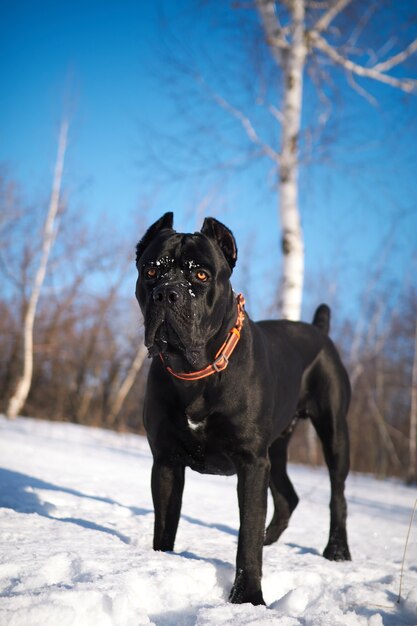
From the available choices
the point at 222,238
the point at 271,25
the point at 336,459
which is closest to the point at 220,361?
the point at 222,238

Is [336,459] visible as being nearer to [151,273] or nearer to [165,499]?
[165,499]

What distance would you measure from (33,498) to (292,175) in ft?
20.1

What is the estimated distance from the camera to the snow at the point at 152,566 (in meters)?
1.59

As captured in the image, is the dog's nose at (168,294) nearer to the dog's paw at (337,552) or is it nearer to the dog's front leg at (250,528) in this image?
the dog's front leg at (250,528)

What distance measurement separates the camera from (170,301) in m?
2.06

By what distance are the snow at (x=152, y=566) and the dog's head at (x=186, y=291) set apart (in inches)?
34.5

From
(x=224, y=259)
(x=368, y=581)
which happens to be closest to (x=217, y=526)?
(x=368, y=581)

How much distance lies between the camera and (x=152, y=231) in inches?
A: 99.8

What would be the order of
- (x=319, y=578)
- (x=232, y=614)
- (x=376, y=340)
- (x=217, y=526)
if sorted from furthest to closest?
(x=376, y=340) < (x=217, y=526) < (x=319, y=578) < (x=232, y=614)

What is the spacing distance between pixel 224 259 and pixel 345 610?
160 centimetres

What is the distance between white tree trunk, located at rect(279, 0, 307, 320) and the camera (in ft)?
23.3

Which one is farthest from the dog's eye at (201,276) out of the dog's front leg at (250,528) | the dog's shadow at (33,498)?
the dog's shadow at (33,498)

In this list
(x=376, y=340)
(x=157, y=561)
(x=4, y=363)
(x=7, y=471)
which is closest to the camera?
Answer: (x=157, y=561)

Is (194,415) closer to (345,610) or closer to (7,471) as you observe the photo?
(345,610)
